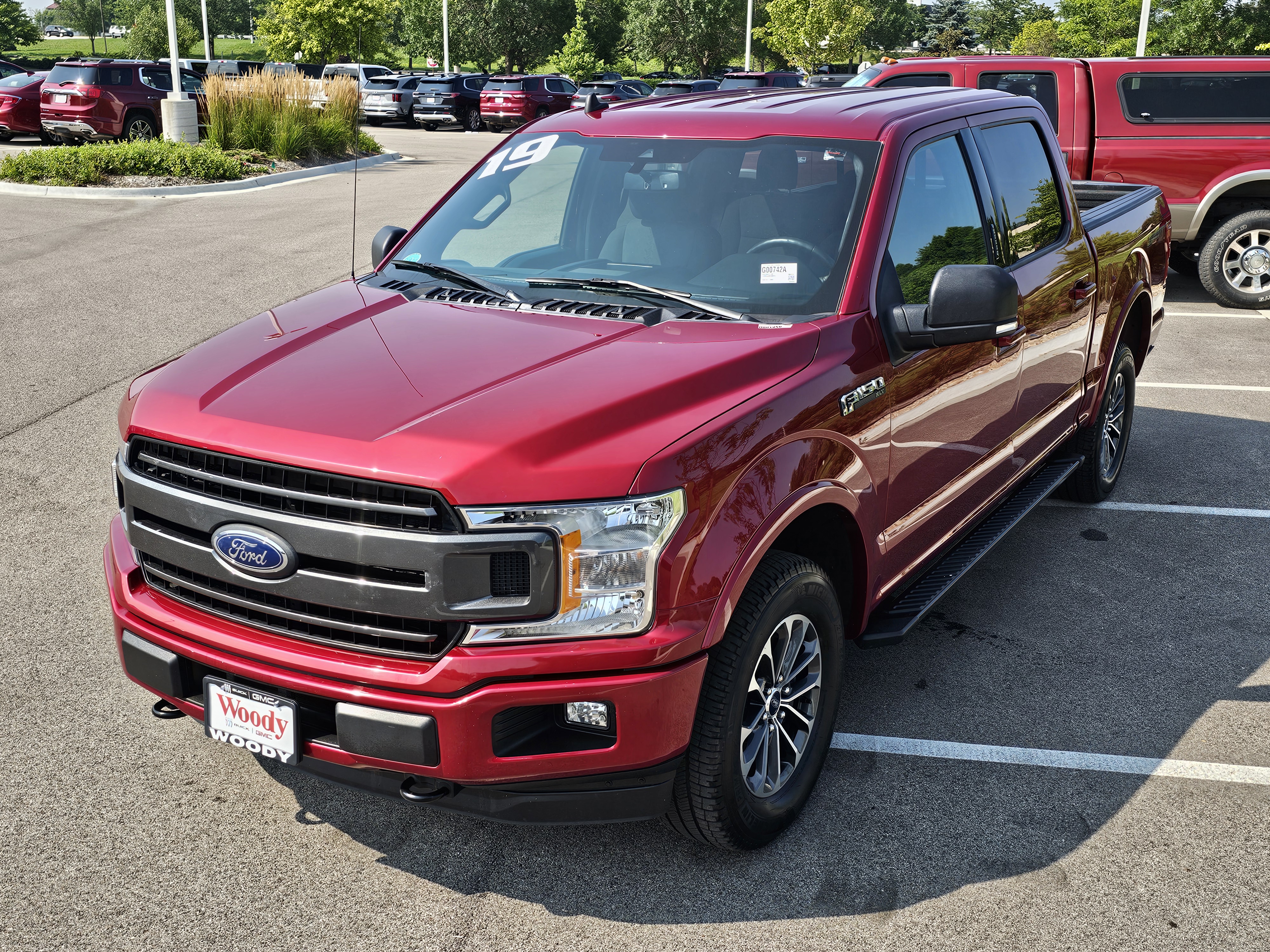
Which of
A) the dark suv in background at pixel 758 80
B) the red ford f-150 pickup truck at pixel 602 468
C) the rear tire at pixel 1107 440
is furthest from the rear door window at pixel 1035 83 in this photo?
the dark suv in background at pixel 758 80

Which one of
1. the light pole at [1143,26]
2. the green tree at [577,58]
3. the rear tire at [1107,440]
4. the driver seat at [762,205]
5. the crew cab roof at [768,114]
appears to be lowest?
the rear tire at [1107,440]

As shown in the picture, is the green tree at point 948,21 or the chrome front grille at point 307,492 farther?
the green tree at point 948,21

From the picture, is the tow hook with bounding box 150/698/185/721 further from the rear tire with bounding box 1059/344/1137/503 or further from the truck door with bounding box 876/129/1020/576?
the rear tire with bounding box 1059/344/1137/503

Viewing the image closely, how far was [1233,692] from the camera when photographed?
14.1 feet

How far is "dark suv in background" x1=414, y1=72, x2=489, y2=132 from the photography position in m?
36.2

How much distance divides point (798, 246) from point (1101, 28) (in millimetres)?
65339

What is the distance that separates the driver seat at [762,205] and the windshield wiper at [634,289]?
0.86 ft

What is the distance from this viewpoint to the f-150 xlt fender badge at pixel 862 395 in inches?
132

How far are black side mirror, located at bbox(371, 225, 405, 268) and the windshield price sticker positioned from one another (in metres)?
1.52

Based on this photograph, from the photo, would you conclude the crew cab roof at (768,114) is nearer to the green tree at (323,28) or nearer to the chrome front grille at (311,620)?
the chrome front grille at (311,620)

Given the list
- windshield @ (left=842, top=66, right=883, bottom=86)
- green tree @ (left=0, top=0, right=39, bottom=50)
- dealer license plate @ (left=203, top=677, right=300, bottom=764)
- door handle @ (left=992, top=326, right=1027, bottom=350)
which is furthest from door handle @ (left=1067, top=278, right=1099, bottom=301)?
green tree @ (left=0, top=0, right=39, bottom=50)

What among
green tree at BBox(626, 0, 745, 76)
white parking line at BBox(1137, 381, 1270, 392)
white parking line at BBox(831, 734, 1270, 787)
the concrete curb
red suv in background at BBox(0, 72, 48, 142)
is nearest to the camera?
white parking line at BBox(831, 734, 1270, 787)

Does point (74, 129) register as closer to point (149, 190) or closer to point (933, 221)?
point (149, 190)

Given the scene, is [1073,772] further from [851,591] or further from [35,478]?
[35,478]
